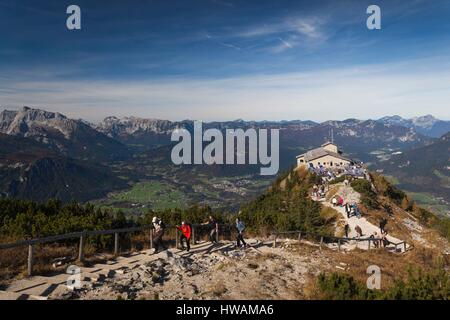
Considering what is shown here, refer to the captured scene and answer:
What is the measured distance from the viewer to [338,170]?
83.8m

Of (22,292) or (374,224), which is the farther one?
(374,224)

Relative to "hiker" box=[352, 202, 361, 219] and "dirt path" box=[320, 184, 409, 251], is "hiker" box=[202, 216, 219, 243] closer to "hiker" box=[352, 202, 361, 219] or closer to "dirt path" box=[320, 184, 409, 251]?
"dirt path" box=[320, 184, 409, 251]

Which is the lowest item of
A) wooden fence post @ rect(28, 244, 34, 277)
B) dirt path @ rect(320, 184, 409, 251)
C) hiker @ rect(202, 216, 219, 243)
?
dirt path @ rect(320, 184, 409, 251)

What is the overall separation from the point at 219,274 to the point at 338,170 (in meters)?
73.4

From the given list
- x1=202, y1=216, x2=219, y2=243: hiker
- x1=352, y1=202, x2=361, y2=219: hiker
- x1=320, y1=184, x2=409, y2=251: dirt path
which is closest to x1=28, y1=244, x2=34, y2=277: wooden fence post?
x1=202, y1=216, x2=219, y2=243: hiker

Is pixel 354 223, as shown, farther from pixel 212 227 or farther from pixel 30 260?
pixel 30 260

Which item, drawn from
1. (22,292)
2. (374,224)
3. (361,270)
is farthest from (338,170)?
(22,292)

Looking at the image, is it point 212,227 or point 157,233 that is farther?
point 212,227

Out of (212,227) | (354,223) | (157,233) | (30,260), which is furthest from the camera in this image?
(354,223)

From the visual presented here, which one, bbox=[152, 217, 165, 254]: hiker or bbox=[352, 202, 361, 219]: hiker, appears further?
bbox=[352, 202, 361, 219]: hiker

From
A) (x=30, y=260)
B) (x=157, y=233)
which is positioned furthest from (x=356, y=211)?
(x=30, y=260)

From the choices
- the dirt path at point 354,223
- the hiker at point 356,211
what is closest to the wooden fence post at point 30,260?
the dirt path at point 354,223

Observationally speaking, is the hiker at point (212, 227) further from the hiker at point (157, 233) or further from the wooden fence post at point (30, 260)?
the wooden fence post at point (30, 260)
